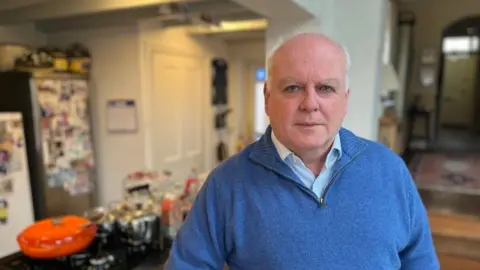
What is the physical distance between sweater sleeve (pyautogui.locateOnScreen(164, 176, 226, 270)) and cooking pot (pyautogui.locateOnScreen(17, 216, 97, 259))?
0.67 m

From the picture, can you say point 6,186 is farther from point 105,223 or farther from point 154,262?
point 154,262

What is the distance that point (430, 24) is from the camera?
6023 millimetres

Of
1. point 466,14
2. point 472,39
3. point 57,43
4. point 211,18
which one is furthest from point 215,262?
point 472,39

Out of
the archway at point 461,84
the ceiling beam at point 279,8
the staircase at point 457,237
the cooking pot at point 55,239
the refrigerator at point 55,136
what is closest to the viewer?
the cooking pot at point 55,239

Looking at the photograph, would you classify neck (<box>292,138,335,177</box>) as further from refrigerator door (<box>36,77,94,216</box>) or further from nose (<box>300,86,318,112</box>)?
refrigerator door (<box>36,77,94,216</box>)

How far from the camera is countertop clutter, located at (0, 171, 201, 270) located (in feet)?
4.50

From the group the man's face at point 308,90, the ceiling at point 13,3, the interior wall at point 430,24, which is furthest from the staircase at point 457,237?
the interior wall at point 430,24

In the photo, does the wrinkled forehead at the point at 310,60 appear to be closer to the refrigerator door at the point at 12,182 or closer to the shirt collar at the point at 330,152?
the shirt collar at the point at 330,152

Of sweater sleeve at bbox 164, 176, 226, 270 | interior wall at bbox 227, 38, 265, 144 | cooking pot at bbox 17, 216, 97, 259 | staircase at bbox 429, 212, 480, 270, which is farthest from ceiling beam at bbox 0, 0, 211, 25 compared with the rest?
staircase at bbox 429, 212, 480, 270

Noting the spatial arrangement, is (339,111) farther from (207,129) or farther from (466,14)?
(466,14)

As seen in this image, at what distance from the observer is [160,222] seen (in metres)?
1.62

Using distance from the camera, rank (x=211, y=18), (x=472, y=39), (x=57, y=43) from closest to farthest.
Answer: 1. (x=211, y=18)
2. (x=57, y=43)
3. (x=472, y=39)

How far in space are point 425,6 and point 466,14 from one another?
62cm

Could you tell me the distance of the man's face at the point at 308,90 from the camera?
33.2 inches
